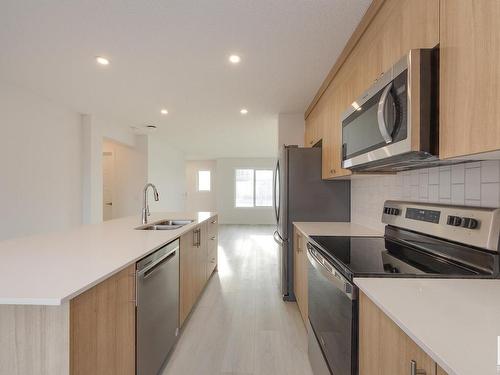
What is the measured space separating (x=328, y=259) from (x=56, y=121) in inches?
160

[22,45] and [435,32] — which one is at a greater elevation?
[22,45]

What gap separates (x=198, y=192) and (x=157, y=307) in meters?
8.61

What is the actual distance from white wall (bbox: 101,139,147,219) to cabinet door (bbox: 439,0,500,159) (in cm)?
558

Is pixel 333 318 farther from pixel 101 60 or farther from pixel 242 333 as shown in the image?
pixel 101 60

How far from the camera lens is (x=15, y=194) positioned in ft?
10.3

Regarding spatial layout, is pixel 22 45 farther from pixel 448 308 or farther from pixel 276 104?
pixel 448 308

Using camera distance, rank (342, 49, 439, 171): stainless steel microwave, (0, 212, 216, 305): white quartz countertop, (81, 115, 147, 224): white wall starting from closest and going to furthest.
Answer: (0, 212, 216, 305): white quartz countertop < (342, 49, 439, 171): stainless steel microwave < (81, 115, 147, 224): white wall

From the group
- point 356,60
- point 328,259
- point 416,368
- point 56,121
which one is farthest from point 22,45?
point 416,368

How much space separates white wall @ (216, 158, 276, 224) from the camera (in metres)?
9.23

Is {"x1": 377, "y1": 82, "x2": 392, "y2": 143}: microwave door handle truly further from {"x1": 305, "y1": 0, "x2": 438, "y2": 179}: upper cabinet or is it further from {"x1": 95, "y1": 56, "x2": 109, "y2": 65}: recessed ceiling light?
{"x1": 95, "y1": 56, "x2": 109, "y2": 65}: recessed ceiling light

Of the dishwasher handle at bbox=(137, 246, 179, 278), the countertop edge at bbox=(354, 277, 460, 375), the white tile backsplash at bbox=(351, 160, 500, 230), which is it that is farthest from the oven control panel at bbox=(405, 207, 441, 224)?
the dishwasher handle at bbox=(137, 246, 179, 278)

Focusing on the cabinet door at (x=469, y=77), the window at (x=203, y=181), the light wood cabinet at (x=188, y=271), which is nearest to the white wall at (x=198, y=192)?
the window at (x=203, y=181)

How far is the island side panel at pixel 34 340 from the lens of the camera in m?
0.93

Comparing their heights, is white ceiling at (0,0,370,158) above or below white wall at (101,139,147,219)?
above
